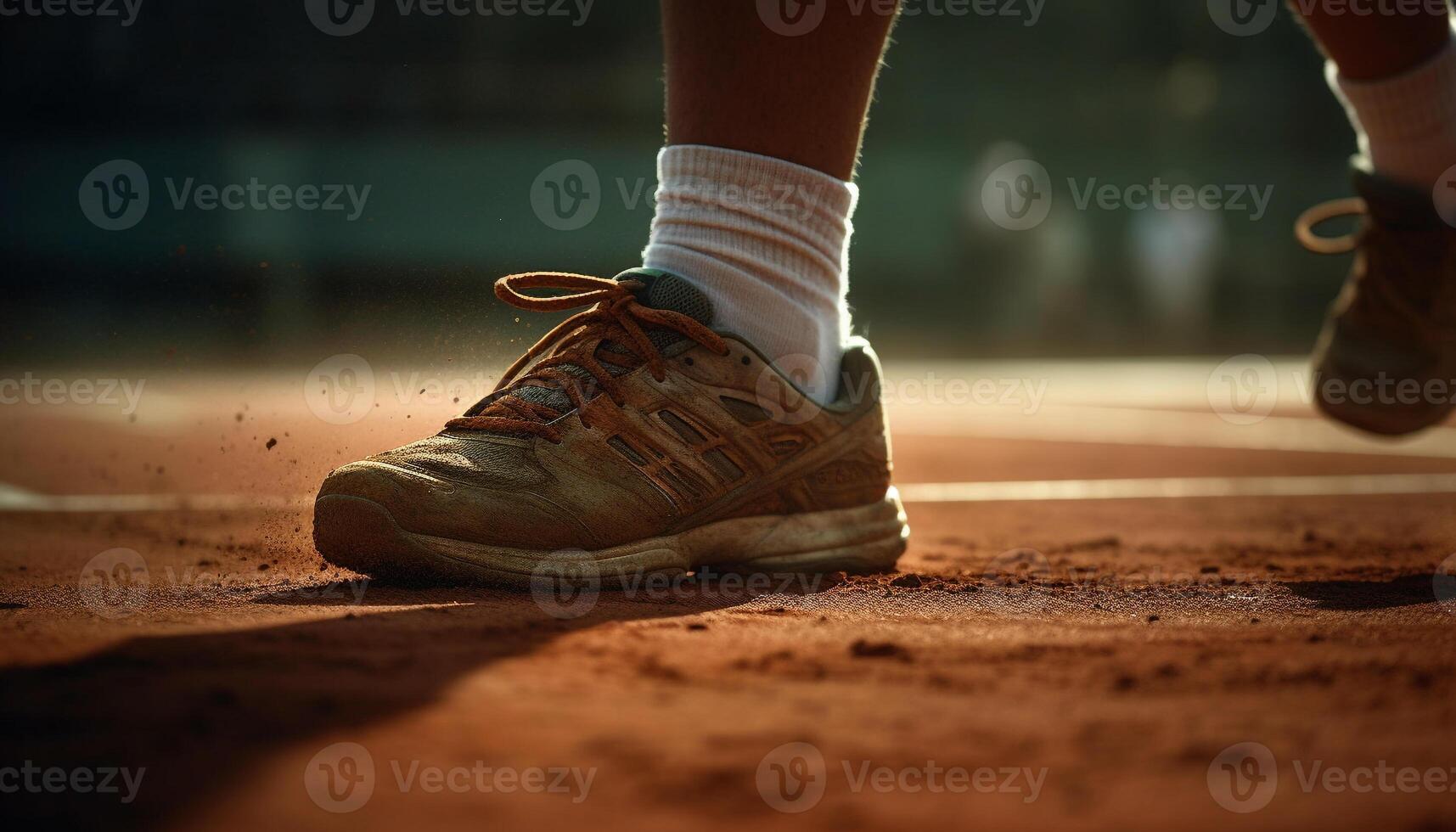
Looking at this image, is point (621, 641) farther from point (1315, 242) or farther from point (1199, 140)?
point (1199, 140)

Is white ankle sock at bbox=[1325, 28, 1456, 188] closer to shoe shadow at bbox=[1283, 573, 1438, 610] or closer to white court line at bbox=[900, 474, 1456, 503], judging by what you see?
shoe shadow at bbox=[1283, 573, 1438, 610]

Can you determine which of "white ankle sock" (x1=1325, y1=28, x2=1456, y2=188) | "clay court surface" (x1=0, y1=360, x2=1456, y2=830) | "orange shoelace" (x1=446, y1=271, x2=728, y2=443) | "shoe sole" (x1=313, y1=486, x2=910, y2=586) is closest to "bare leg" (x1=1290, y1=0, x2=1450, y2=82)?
"white ankle sock" (x1=1325, y1=28, x2=1456, y2=188)

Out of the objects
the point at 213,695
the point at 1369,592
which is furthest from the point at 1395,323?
the point at 213,695

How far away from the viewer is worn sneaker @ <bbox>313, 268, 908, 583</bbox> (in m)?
1.34

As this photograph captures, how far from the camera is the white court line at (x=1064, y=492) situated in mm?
2410

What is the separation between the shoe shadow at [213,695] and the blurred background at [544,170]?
0.69m

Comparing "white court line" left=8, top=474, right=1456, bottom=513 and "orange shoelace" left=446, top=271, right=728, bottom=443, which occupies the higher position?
"orange shoelace" left=446, top=271, right=728, bottom=443

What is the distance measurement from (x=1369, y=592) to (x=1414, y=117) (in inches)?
33.3

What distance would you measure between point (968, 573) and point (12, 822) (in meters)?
1.23

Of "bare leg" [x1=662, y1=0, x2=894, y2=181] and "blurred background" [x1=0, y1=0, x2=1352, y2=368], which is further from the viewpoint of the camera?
"blurred background" [x1=0, y1=0, x2=1352, y2=368]

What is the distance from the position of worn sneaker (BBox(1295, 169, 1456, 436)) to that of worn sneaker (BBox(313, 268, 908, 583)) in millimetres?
958

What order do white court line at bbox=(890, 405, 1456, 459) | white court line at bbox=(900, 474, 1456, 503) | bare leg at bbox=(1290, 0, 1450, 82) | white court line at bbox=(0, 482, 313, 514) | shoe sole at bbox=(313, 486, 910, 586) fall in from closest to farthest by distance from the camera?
1. shoe sole at bbox=(313, 486, 910, 586)
2. bare leg at bbox=(1290, 0, 1450, 82)
3. white court line at bbox=(0, 482, 313, 514)
4. white court line at bbox=(900, 474, 1456, 503)
5. white court line at bbox=(890, 405, 1456, 459)

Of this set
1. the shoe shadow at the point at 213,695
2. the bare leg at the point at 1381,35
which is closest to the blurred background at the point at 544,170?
the shoe shadow at the point at 213,695

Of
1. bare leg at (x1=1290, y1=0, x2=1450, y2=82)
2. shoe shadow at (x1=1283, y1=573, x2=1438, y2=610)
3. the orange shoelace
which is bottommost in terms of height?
shoe shadow at (x1=1283, y1=573, x2=1438, y2=610)
